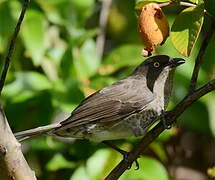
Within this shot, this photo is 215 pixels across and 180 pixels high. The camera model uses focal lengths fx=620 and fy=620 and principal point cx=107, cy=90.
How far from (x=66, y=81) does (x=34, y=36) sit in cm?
41

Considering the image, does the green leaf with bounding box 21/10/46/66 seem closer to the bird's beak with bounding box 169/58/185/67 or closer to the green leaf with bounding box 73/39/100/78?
the green leaf with bounding box 73/39/100/78

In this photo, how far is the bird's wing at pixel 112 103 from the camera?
426cm

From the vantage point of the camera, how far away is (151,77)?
15.8 feet

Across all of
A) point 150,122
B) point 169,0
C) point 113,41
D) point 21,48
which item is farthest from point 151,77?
point 169,0

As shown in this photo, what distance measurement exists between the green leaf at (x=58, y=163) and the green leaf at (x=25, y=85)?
2.01 feet

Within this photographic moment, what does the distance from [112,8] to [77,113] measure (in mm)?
2304

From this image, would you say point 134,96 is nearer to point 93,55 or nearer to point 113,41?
point 93,55

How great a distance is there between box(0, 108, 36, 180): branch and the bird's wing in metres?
1.24

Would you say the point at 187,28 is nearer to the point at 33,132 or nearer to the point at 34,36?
the point at 33,132

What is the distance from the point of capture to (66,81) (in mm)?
4566

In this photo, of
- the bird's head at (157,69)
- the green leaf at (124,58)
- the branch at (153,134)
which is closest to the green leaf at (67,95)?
the green leaf at (124,58)

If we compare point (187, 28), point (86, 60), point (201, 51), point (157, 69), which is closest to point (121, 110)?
point (157, 69)

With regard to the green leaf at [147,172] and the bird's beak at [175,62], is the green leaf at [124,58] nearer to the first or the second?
the bird's beak at [175,62]

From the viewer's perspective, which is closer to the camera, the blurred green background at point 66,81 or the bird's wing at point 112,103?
the bird's wing at point 112,103
